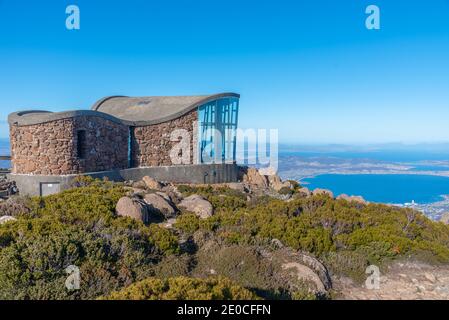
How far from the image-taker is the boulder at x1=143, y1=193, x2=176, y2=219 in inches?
400

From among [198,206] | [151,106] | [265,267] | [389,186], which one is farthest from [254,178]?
[389,186]

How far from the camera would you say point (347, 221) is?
9633 mm

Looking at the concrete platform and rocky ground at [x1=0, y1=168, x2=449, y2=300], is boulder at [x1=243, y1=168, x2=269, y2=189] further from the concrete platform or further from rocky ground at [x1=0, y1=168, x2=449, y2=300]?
rocky ground at [x1=0, y1=168, x2=449, y2=300]

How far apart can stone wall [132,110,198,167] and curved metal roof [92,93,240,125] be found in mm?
307

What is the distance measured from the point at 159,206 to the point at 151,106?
1074cm

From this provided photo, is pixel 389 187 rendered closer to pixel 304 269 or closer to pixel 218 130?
pixel 218 130

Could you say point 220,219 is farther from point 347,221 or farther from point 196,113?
point 196,113

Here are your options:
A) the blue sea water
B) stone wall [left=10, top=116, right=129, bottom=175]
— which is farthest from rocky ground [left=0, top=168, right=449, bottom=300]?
the blue sea water

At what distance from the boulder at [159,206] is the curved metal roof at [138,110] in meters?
5.90

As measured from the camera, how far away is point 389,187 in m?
58.4

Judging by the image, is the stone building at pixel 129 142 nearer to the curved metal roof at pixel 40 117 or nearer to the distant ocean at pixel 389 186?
the curved metal roof at pixel 40 117

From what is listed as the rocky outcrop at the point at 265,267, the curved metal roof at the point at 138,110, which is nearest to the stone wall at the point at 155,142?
the curved metal roof at the point at 138,110
